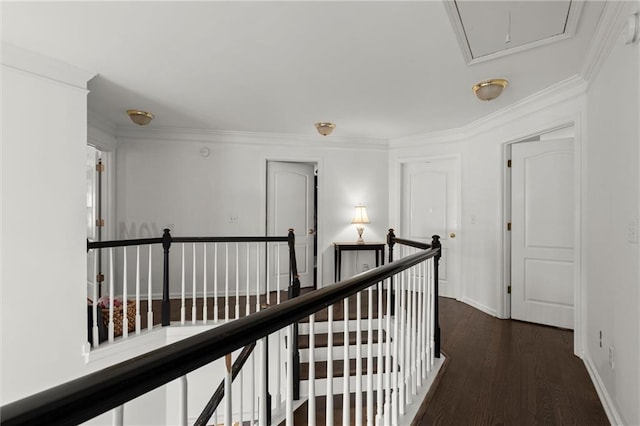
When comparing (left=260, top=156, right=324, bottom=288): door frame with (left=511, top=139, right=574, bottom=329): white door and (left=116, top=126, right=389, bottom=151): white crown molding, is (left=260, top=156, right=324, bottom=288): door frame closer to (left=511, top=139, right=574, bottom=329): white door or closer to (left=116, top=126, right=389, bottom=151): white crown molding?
(left=116, top=126, right=389, bottom=151): white crown molding

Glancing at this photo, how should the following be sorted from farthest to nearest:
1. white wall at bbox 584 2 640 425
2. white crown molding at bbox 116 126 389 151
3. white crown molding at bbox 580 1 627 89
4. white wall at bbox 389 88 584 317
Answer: white crown molding at bbox 116 126 389 151
white wall at bbox 389 88 584 317
white crown molding at bbox 580 1 627 89
white wall at bbox 584 2 640 425

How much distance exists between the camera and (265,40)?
7.88 ft

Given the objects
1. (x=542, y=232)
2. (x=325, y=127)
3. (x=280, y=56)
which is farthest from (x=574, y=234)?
(x=280, y=56)

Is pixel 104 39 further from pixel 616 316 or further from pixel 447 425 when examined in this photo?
pixel 616 316

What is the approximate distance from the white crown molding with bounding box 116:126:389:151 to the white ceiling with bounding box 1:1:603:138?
61cm

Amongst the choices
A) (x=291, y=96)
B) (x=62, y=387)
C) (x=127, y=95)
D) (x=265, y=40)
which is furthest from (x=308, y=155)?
(x=62, y=387)

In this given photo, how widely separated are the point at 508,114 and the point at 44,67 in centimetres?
432

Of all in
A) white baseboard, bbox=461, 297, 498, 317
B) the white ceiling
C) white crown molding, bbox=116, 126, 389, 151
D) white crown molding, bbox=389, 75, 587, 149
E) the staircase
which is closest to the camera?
the white ceiling

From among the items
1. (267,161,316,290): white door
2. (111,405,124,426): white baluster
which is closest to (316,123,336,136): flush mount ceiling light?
(267,161,316,290): white door

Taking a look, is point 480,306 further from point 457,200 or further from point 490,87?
point 490,87

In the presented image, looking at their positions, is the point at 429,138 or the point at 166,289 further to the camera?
the point at 429,138

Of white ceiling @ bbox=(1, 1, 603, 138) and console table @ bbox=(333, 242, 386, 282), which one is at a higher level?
white ceiling @ bbox=(1, 1, 603, 138)

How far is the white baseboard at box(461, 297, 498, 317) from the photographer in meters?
4.09

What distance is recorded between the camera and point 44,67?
2.62 metres
